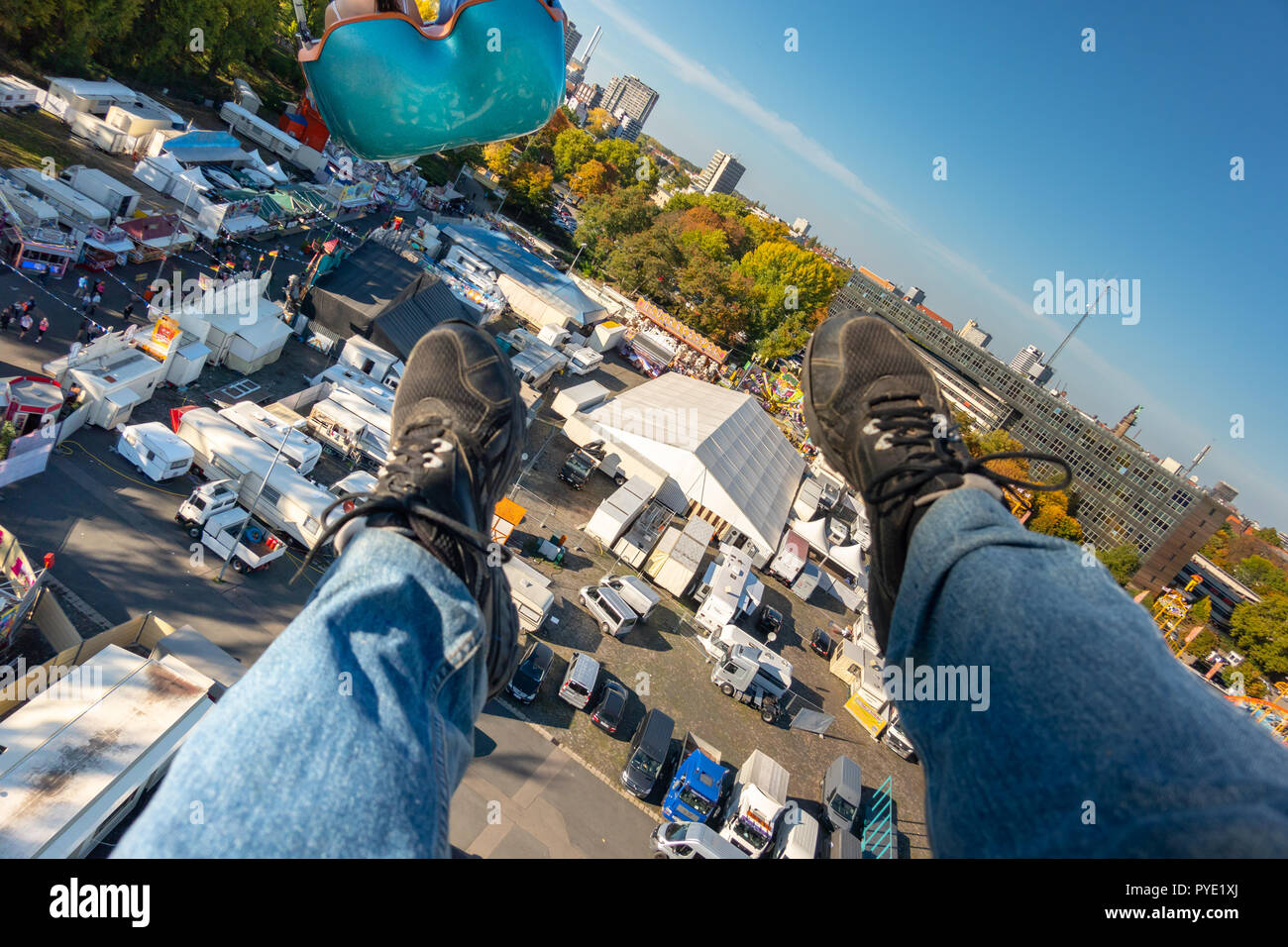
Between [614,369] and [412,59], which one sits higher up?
[412,59]

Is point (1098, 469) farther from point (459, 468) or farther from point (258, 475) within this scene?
point (459, 468)

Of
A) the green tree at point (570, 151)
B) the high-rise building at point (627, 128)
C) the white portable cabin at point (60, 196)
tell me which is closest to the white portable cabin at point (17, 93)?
the white portable cabin at point (60, 196)

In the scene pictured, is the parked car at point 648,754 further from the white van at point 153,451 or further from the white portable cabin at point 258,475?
the white van at point 153,451

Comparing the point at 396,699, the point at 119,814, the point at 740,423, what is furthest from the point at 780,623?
the point at 396,699
